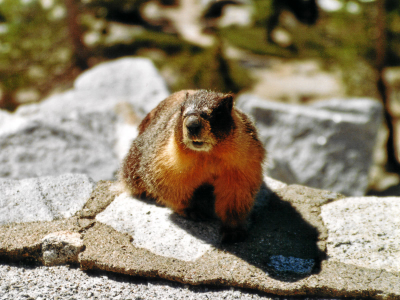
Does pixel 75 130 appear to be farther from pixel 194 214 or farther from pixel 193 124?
pixel 193 124

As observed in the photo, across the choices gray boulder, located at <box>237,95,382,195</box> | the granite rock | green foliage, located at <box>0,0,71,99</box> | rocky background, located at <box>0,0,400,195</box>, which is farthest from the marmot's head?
green foliage, located at <box>0,0,71,99</box>

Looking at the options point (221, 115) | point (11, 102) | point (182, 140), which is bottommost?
point (11, 102)

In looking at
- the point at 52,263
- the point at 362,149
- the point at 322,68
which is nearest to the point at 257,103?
the point at 362,149

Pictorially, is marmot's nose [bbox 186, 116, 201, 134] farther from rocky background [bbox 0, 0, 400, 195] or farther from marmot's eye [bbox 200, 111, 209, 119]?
rocky background [bbox 0, 0, 400, 195]

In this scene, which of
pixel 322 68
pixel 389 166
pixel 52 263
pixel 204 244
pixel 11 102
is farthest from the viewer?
pixel 322 68

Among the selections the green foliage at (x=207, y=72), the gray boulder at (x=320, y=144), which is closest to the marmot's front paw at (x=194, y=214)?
the gray boulder at (x=320, y=144)

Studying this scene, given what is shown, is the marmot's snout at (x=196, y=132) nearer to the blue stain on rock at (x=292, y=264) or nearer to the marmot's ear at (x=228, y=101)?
the marmot's ear at (x=228, y=101)

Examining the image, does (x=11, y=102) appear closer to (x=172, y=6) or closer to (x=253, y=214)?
(x=172, y=6)
